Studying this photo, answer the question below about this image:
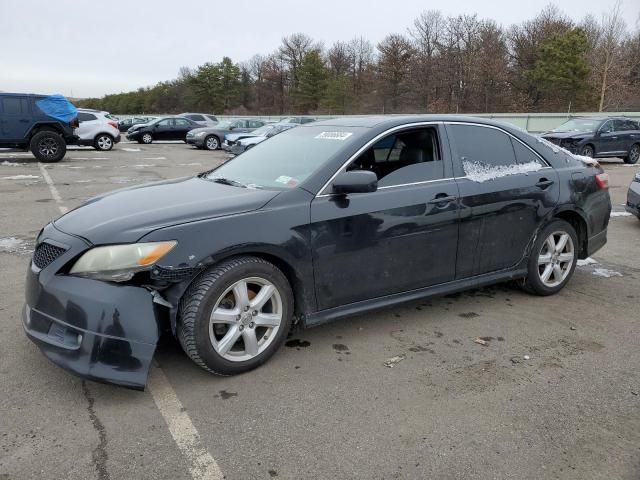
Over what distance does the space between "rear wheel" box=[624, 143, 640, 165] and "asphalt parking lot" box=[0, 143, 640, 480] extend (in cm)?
1662

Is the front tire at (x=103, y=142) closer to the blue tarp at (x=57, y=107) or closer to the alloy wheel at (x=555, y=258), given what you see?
the blue tarp at (x=57, y=107)

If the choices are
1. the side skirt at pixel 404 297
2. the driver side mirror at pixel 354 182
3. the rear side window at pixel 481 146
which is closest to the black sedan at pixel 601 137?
the rear side window at pixel 481 146

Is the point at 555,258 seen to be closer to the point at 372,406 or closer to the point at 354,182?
the point at 354,182

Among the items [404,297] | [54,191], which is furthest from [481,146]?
[54,191]

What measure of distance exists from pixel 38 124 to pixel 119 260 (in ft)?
48.3

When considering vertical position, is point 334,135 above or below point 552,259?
above

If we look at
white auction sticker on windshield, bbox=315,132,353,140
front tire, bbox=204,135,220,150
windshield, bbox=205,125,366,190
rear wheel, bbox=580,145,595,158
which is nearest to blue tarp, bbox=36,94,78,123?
front tire, bbox=204,135,220,150

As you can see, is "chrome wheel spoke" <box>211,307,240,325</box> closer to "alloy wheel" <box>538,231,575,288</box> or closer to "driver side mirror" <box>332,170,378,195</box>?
"driver side mirror" <box>332,170,378,195</box>

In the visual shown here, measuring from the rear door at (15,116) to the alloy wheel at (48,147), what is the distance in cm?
65

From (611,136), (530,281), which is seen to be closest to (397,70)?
(611,136)

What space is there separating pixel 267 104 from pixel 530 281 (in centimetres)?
7916

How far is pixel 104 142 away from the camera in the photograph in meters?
21.9

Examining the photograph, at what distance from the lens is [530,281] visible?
4.64 metres

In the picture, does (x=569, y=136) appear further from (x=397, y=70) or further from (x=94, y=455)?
(x=397, y=70)
